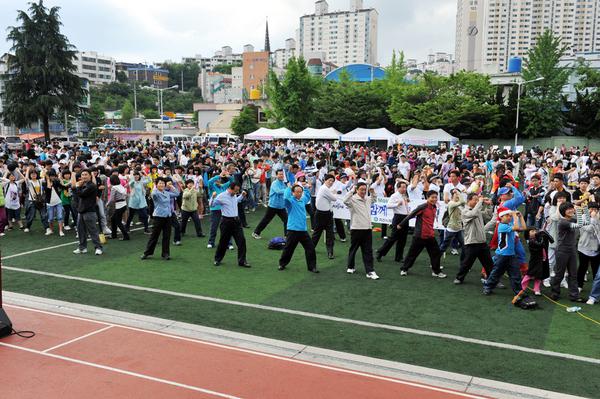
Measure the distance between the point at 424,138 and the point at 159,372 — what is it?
30.6 metres

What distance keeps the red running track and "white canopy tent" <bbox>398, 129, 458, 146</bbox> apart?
28476 mm

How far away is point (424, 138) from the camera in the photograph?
3462 cm

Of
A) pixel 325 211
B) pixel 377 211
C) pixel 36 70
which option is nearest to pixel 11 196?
pixel 325 211

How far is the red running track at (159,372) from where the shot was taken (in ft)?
19.1

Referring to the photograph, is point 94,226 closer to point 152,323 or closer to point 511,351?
point 152,323

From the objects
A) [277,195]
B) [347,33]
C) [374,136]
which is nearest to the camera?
[277,195]

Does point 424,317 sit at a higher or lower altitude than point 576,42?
lower

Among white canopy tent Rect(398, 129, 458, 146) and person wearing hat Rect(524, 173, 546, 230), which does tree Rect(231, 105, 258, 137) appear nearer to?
white canopy tent Rect(398, 129, 458, 146)

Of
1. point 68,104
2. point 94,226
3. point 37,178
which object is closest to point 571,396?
point 94,226

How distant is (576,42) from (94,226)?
170 meters

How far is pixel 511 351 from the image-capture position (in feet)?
22.6

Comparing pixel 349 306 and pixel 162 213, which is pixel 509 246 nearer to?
pixel 349 306

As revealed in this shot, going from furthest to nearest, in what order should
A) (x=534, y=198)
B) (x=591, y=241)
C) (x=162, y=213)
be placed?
(x=534, y=198), (x=162, y=213), (x=591, y=241)

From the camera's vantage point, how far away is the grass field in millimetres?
6664
